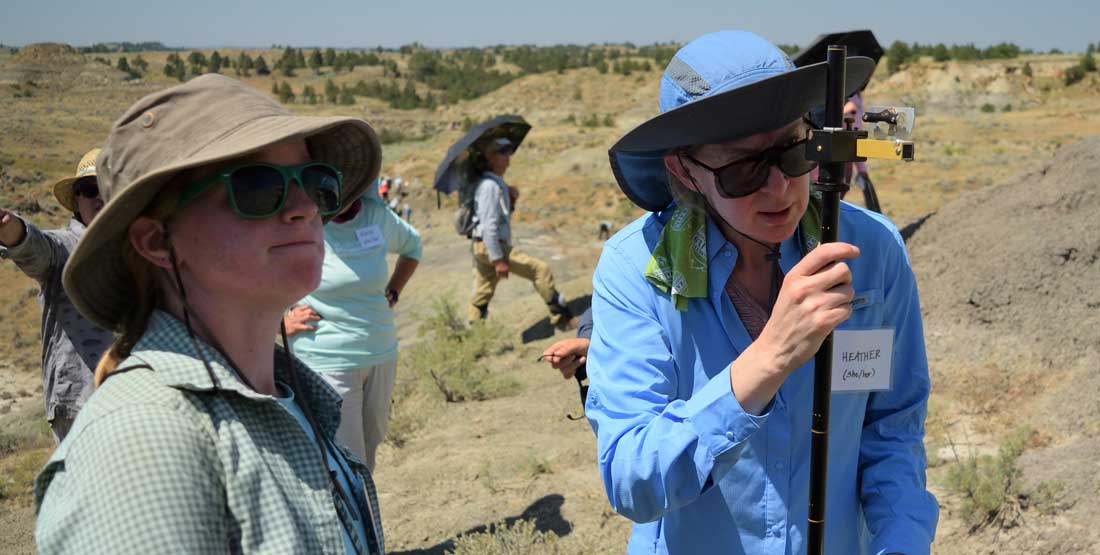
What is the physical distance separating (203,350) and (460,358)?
6.71 metres

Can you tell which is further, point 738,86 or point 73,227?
point 73,227

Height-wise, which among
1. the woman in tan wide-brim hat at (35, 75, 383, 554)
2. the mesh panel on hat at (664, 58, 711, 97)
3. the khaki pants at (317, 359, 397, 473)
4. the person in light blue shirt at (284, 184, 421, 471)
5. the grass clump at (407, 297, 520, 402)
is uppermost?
the mesh panel on hat at (664, 58, 711, 97)

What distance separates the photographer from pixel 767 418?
5.84 feet

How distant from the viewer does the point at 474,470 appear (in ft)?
19.5

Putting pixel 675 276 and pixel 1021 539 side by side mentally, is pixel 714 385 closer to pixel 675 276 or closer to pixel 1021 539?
pixel 675 276

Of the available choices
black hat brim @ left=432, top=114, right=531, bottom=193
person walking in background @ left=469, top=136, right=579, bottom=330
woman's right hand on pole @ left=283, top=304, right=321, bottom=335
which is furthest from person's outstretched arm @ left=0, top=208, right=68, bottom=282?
person walking in background @ left=469, top=136, right=579, bottom=330

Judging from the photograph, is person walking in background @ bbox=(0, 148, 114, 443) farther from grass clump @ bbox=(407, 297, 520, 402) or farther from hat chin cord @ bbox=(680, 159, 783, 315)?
grass clump @ bbox=(407, 297, 520, 402)

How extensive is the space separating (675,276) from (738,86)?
0.42 meters

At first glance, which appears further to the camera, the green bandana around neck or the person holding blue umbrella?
the person holding blue umbrella

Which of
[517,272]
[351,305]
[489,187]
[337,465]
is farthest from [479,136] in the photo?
[337,465]

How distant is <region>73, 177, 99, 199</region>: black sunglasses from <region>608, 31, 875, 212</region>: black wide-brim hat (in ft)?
8.99

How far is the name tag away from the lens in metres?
4.40

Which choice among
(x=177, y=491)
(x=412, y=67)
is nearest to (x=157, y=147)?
(x=177, y=491)

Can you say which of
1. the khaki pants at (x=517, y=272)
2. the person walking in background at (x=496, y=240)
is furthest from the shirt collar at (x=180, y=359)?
the khaki pants at (x=517, y=272)
